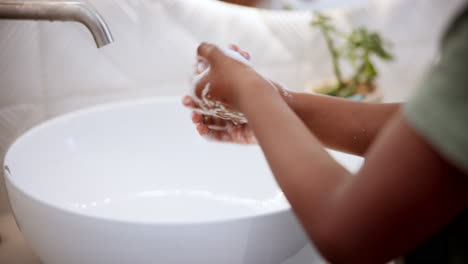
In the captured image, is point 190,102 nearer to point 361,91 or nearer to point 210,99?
point 210,99

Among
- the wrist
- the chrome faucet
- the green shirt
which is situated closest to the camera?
the green shirt

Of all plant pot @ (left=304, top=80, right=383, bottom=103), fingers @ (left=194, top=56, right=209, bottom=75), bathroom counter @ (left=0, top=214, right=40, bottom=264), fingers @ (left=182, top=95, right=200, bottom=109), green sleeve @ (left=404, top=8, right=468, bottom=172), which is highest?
green sleeve @ (left=404, top=8, right=468, bottom=172)

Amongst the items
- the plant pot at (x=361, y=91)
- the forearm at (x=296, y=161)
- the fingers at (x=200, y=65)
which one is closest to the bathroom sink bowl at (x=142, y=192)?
the forearm at (x=296, y=161)

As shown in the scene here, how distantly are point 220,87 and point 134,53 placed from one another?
503mm

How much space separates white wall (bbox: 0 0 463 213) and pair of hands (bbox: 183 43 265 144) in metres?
0.37

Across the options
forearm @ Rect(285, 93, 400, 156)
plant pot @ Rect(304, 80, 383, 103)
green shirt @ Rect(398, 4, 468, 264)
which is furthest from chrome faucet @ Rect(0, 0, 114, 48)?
plant pot @ Rect(304, 80, 383, 103)

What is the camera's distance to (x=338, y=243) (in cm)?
43

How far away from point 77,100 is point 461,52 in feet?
2.74

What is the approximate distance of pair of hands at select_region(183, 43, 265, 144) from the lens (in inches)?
23.1

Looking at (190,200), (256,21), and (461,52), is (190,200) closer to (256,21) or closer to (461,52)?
(256,21)

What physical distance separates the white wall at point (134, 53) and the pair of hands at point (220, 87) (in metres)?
0.37

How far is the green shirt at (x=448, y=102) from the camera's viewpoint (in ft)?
1.20

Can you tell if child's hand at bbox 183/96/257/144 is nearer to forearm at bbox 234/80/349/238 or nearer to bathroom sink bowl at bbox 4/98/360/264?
bathroom sink bowl at bbox 4/98/360/264

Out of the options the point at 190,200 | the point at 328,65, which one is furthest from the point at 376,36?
the point at 190,200
